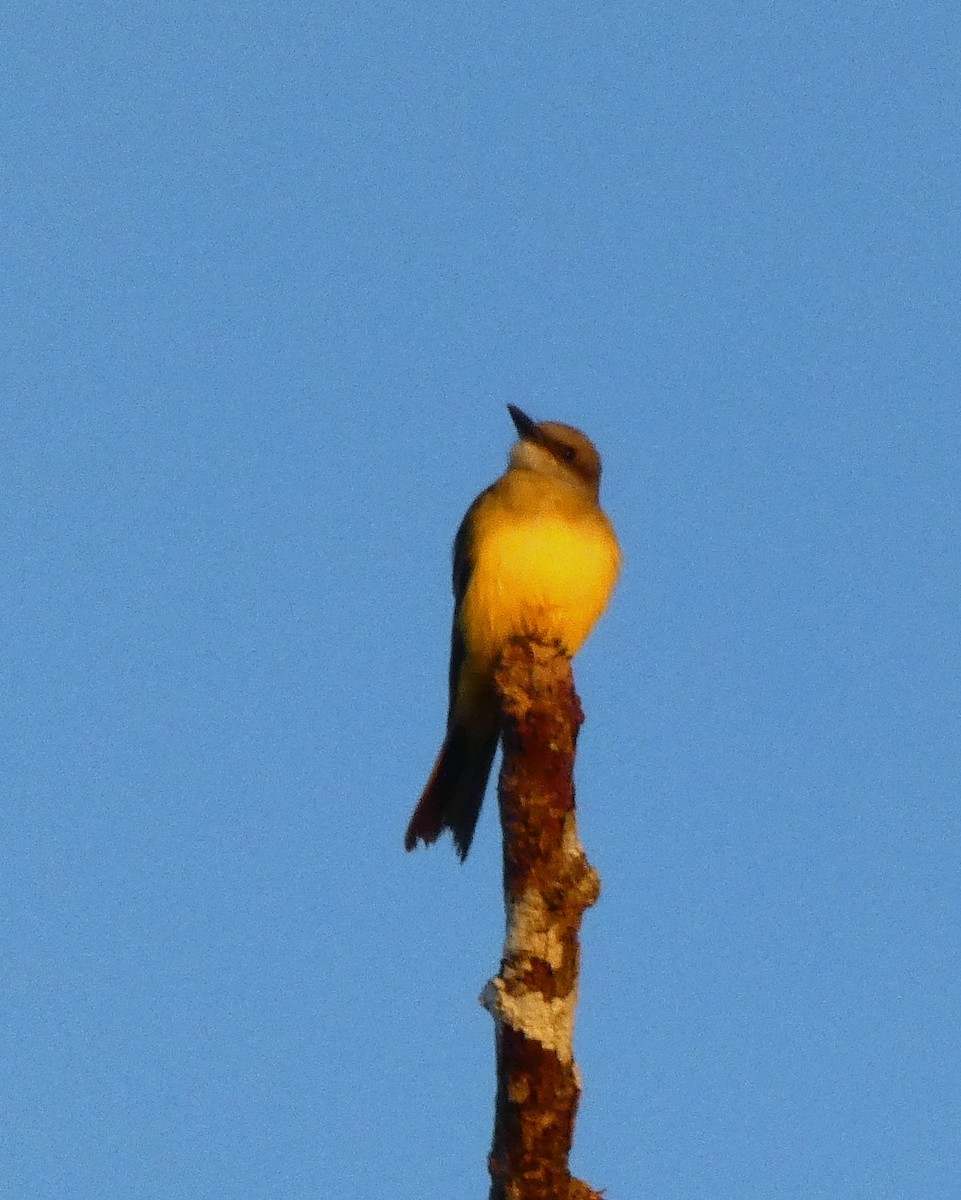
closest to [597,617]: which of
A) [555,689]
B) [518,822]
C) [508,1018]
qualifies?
[555,689]

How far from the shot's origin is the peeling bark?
18.1 feet

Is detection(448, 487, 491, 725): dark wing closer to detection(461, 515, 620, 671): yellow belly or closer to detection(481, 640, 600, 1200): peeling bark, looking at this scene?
detection(461, 515, 620, 671): yellow belly

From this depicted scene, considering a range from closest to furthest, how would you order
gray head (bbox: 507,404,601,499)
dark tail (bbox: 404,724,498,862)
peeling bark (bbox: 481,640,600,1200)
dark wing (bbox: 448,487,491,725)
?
1. peeling bark (bbox: 481,640,600,1200)
2. dark tail (bbox: 404,724,498,862)
3. dark wing (bbox: 448,487,491,725)
4. gray head (bbox: 507,404,601,499)

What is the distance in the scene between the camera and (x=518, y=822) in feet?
20.2

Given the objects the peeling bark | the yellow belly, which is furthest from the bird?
the peeling bark

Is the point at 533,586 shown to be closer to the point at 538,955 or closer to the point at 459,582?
the point at 459,582

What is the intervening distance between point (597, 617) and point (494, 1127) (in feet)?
11.9

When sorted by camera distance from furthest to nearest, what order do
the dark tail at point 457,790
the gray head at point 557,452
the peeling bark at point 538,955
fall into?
1. the gray head at point 557,452
2. the dark tail at point 457,790
3. the peeling bark at point 538,955

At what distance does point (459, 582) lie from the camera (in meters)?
9.18

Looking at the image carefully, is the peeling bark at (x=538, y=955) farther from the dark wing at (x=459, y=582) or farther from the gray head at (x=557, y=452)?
the gray head at (x=557, y=452)

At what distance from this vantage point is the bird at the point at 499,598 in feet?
28.1

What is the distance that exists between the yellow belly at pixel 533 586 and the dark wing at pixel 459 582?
5.2 inches

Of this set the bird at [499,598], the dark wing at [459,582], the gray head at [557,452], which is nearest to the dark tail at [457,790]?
the bird at [499,598]

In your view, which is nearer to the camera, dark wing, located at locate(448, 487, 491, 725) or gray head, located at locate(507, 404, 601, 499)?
dark wing, located at locate(448, 487, 491, 725)
